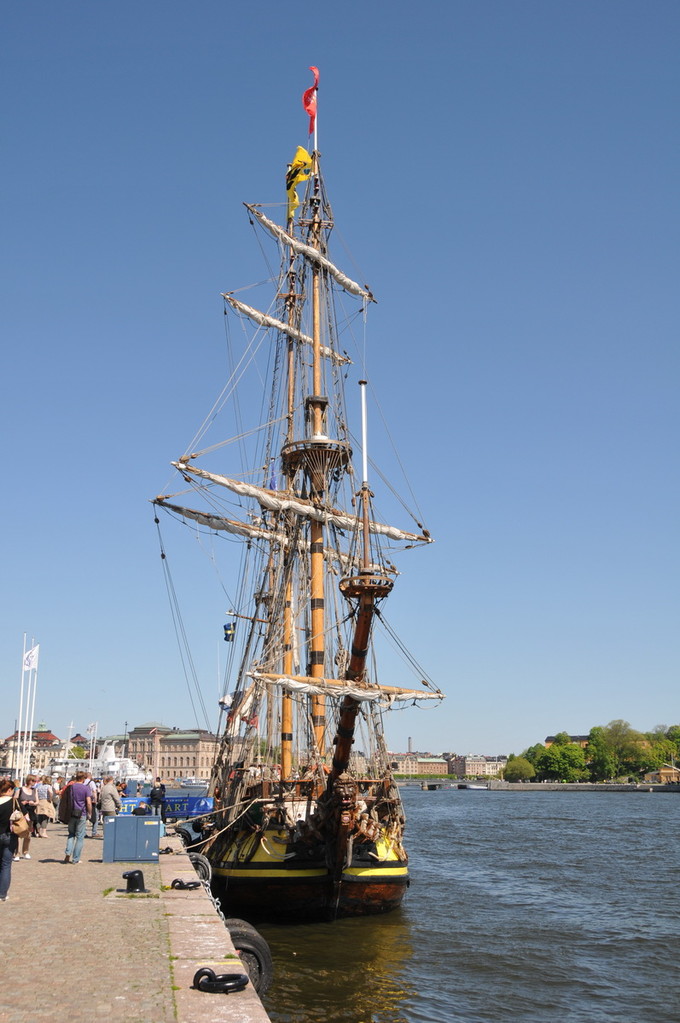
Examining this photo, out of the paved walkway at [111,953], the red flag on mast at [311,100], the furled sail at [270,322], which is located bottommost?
the paved walkway at [111,953]

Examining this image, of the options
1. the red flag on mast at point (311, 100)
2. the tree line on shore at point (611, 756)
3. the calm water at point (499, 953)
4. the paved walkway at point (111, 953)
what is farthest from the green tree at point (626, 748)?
the paved walkway at point (111, 953)

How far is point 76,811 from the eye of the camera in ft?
59.7

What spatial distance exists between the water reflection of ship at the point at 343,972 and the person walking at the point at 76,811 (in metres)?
4.75

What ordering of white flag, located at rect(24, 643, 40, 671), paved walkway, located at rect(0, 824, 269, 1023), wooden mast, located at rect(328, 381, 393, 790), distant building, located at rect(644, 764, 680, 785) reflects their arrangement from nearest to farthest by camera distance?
paved walkway, located at rect(0, 824, 269, 1023)
wooden mast, located at rect(328, 381, 393, 790)
white flag, located at rect(24, 643, 40, 671)
distant building, located at rect(644, 764, 680, 785)

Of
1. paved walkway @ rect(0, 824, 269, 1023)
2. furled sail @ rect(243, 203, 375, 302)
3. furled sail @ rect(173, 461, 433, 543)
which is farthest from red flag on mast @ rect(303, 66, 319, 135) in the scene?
paved walkway @ rect(0, 824, 269, 1023)

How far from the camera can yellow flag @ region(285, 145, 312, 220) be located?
40094mm

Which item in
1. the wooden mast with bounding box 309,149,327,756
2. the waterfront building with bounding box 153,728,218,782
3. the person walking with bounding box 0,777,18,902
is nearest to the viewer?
the person walking with bounding box 0,777,18,902

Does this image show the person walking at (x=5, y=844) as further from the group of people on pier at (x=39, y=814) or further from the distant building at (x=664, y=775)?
the distant building at (x=664, y=775)

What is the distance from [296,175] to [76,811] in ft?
102

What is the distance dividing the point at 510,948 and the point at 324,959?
468 cm

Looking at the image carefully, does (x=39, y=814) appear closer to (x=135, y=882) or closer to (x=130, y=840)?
(x=130, y=840)

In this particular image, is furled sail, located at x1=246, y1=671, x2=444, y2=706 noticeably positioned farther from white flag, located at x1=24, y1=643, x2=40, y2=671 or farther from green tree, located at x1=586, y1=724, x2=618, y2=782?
green tree, located at x1=586, y1=724, x2=618, y2=782

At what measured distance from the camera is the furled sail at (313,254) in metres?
38.0

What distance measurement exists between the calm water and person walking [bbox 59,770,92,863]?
4860mm
